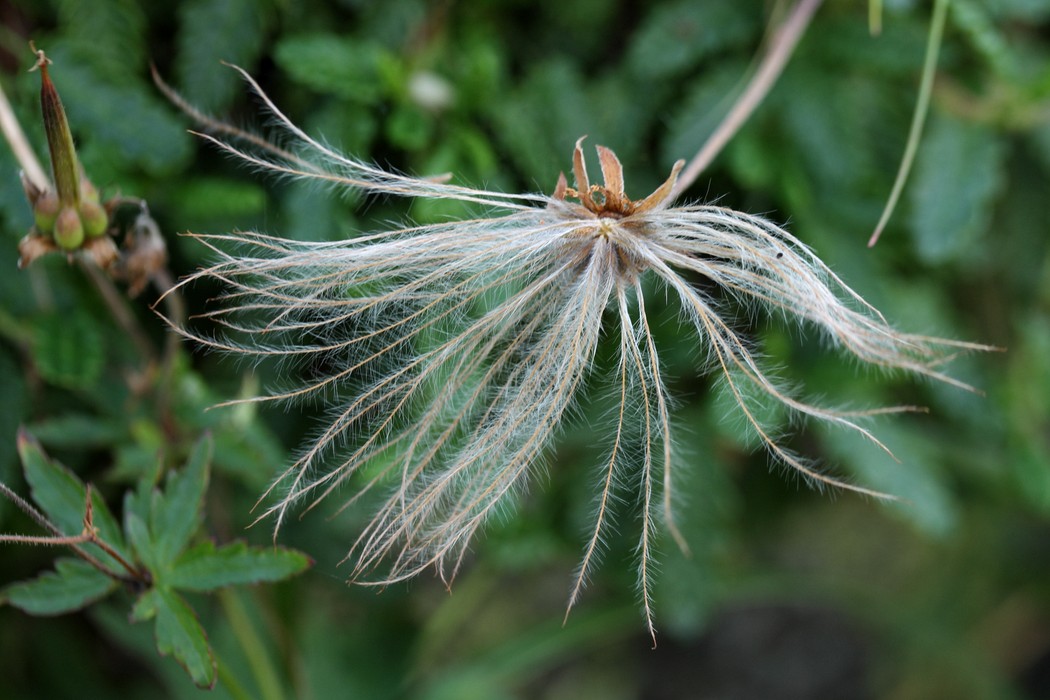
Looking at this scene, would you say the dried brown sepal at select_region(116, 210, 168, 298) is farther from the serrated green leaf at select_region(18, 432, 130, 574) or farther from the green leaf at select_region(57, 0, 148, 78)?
the green leaf at select_region(57, 0, 148, 78)

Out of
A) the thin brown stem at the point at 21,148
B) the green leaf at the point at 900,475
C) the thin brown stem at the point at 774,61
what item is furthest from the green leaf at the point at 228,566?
the green leaf at the point at 900,475

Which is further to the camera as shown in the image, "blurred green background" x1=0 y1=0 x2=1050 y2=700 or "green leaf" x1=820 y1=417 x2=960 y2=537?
"green leaf" x1=820 y1=417 x2=960 y2=537

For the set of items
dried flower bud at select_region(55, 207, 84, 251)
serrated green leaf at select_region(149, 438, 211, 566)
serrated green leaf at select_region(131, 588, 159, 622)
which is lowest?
serrated green leaf at select_region(131, 588, 159, 622)

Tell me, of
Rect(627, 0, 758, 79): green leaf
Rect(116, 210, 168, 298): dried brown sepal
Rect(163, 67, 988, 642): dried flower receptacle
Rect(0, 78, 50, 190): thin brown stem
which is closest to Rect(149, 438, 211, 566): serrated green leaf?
Rect(163, 67, 988, 642): dried flower receptacle

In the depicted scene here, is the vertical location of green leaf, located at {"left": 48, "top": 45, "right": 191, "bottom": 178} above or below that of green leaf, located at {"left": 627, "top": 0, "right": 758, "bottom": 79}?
below

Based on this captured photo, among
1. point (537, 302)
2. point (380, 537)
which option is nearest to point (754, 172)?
point (537, 302)

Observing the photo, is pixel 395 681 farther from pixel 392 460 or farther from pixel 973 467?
pixel 973 467

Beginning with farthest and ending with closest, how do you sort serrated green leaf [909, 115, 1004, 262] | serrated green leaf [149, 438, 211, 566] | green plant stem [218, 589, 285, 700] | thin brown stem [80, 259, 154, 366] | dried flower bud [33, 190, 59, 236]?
serrated green leaf [909, 115, 1004, 262] → green plant stem [218, 589, 285, 700] → thin brown stem [80, 259, 154, 366] → serrated green leaf [149, 438, 211, 566] → dried flower bud [33, 190, 59, 236]

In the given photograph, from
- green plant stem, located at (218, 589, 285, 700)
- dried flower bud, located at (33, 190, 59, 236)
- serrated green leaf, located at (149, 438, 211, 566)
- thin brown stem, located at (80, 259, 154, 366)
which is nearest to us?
dried flower bud, located at (33, 190, 59, 236)
